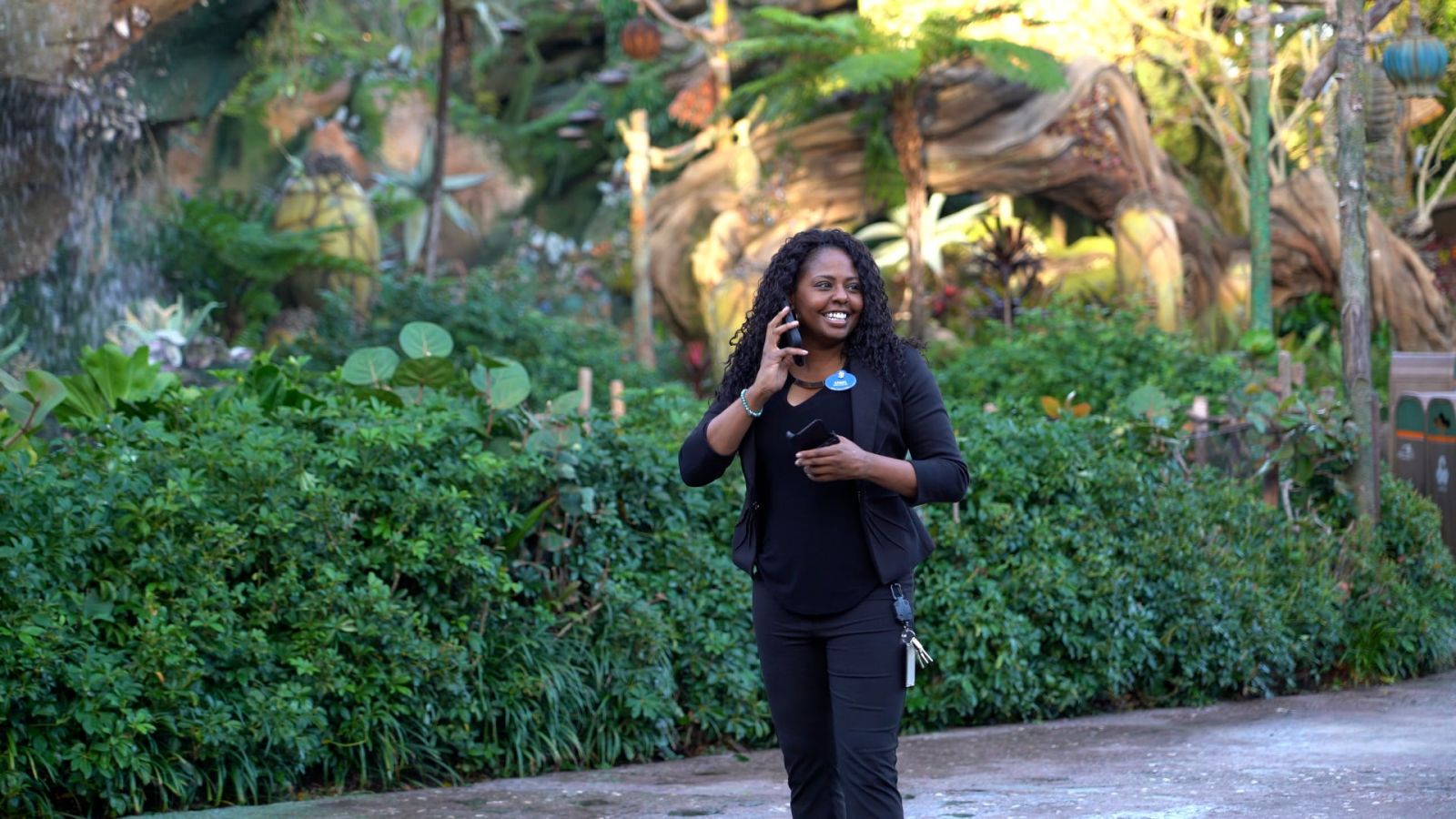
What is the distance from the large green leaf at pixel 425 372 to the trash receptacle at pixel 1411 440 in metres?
6.27

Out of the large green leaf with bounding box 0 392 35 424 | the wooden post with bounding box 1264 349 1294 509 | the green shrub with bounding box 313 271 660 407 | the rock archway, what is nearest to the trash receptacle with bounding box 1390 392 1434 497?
the wooden post with bounding box 1264 349 1294 509

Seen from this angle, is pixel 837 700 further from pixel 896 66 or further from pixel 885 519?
pixel 896 66

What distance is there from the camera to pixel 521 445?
21.9ft

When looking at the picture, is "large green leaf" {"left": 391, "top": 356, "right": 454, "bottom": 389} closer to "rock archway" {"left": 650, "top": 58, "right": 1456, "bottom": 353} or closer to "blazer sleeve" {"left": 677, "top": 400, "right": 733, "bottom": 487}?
"blazer sleeve" {"left": 677, "top": 400, "right": 733, "bottom": 487}

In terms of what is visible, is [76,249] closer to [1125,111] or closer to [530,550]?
[530,550]

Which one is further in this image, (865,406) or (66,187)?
(66,187)

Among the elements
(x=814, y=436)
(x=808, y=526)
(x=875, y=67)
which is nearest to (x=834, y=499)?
(x=808, y=526)

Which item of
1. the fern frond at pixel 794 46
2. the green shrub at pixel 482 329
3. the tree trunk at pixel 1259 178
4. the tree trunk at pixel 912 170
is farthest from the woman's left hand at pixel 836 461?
the tree trunk at pixel 912 170

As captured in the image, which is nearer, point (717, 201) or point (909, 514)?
point (909, 514)

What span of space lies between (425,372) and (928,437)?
389cm

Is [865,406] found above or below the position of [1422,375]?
below

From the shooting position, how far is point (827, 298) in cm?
384

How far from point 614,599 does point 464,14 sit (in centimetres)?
1684

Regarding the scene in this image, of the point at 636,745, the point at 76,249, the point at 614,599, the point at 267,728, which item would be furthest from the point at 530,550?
the point at 76,249
